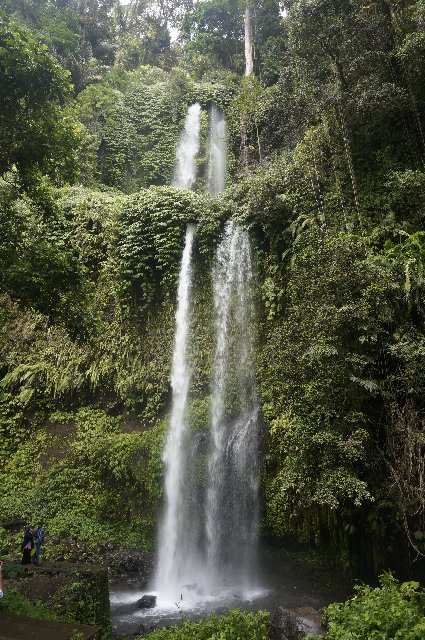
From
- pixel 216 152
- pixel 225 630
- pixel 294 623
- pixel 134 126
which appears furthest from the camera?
pixel 134 126

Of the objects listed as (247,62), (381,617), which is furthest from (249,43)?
Result: (381,617)

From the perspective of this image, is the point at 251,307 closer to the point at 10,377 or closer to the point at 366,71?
the point at 366,71

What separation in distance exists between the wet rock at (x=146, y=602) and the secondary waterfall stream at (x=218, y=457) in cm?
22

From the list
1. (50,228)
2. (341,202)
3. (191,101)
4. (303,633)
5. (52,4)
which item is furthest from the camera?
(52,4)

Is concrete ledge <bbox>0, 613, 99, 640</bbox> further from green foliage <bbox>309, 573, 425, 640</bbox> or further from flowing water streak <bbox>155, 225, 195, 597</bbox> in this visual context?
flowing water streak <bbox>155, 225, 195, 597</bbox>

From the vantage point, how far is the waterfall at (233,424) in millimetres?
8977

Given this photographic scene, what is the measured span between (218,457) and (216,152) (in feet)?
50.5

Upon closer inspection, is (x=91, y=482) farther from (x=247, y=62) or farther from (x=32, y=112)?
(x=247, y=62)

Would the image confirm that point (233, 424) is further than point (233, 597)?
Yes

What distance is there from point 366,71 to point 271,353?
7.89 m

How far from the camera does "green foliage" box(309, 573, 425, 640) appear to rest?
397cm

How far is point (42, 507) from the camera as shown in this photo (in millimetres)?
11148

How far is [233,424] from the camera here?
33.9 ft

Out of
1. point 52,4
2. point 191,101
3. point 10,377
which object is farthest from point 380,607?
point 52,4
